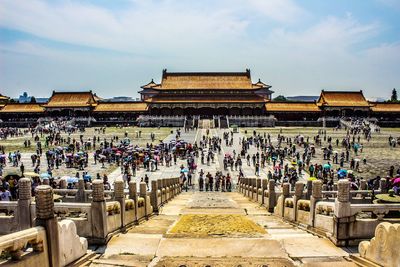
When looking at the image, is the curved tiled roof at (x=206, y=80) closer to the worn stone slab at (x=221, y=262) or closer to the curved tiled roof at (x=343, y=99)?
the curved tiled roof at (x=343, y=99)

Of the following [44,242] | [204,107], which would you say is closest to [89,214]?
[44,242]

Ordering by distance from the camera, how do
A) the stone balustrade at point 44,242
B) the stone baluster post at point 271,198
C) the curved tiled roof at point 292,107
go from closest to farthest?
the stone balustrade at point 44,242 → the stone baluster post at point 271,198 → the curved tiled roof at point 292,107

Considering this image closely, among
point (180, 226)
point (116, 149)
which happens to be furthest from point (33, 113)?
point (180, 226)

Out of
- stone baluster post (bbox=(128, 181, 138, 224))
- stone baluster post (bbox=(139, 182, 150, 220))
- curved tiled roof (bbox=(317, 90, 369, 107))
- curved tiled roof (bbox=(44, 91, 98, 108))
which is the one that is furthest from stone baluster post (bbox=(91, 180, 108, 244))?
curved tiled roof (bbox=(317, 90, 369, 107))

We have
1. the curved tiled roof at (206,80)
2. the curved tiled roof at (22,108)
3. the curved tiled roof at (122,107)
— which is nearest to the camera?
the curved tiled roof at (122,107)

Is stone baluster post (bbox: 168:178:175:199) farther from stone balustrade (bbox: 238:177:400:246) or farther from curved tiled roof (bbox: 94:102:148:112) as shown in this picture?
curved tiled roof (bbox: 94:102:148:112)

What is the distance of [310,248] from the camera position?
9047 millimetres

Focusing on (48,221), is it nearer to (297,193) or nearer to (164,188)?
(297,193)

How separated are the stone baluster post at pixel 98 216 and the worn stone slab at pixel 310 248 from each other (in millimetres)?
4283

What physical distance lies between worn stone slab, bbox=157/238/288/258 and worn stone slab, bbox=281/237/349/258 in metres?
0.25

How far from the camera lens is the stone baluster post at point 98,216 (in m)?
9.45

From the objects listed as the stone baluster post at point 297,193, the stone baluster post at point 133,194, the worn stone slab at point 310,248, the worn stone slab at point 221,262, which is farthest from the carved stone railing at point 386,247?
the stone baluster post at point 133,194

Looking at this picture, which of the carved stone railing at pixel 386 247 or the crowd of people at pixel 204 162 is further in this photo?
the crowd of people at pixel 204 162

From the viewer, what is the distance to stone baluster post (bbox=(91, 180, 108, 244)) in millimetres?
9453
